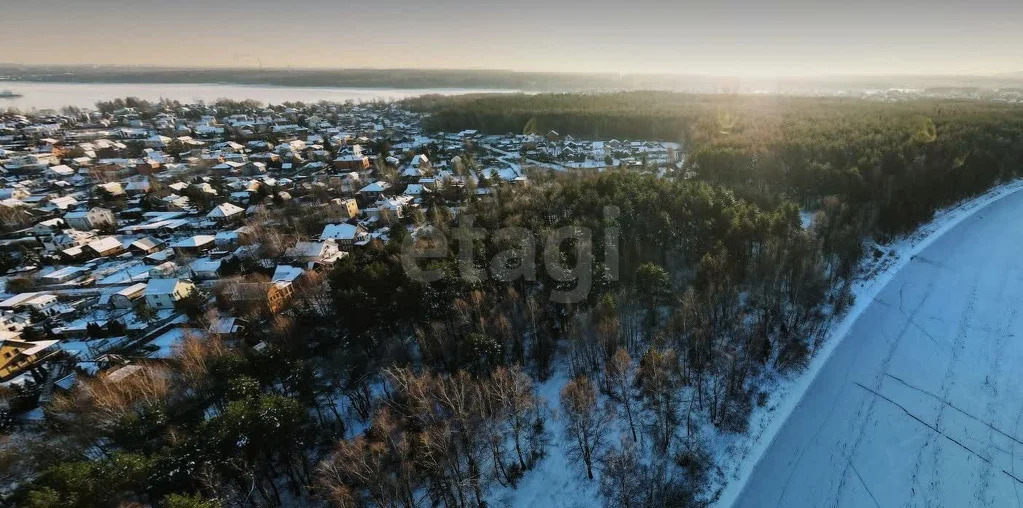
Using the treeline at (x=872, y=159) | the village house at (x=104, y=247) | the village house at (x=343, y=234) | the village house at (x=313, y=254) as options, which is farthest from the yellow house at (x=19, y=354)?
the treeline at (x=872, y=159)

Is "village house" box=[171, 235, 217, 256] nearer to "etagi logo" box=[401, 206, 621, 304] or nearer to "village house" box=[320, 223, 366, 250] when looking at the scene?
"village house" box=[320, 223, 366, 250]

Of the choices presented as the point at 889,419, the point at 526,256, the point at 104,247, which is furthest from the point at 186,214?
the point at 889,419

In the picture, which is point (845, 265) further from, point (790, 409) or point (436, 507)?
point (436, 507)

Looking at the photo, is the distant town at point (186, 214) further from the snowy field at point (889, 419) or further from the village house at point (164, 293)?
the snowy field at point (889, 419)

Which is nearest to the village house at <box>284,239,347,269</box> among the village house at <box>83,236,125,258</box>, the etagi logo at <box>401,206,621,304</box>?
the etagi logo at <box>401,206,621,304</box>

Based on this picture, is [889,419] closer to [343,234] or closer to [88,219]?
[343,234]
